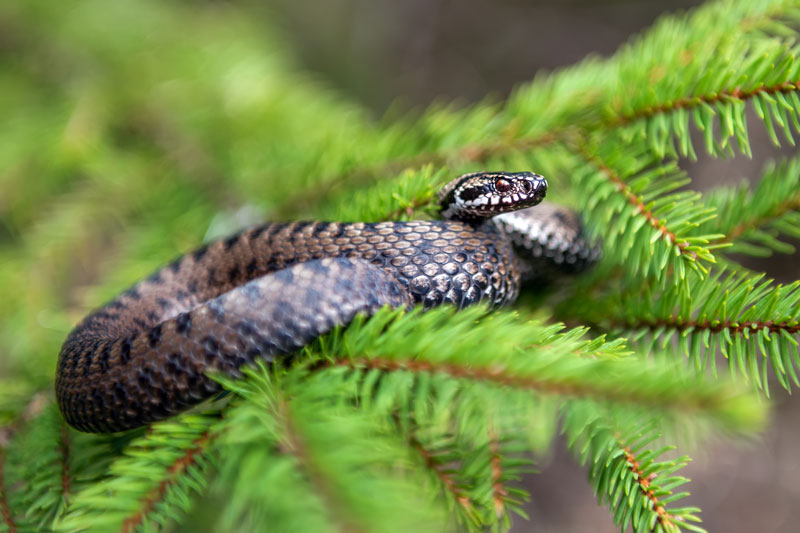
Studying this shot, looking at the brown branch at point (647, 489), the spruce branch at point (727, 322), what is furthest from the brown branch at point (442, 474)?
the spruce branch at point (727, 322)

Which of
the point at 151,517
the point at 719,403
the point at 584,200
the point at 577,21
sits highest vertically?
the point at 577,21

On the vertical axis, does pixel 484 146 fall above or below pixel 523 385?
above

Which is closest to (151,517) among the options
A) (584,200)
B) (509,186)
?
(509,186)

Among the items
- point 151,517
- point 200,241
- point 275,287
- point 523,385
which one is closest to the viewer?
point 523,385

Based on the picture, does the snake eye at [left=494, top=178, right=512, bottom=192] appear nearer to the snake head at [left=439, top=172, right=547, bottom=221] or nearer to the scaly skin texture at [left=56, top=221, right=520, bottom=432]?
the snake head at [left=439, top=172, right=547, bottom=221]

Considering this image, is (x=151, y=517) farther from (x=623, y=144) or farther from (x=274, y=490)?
(x=623, y=144)

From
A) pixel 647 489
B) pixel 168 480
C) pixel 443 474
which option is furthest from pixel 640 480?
pixel 168 480

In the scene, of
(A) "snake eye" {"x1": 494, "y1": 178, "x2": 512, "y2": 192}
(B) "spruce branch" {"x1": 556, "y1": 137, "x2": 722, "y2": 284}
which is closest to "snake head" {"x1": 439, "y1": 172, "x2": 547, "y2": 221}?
(A) "snake eye" {"x1": 494, "y1": 178, "x2": 512, "y2": 192}
